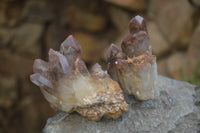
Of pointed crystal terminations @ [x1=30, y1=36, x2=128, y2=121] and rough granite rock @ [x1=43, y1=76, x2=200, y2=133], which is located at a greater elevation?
pointed crystal terminations @ [x1=30, y1=36, x2=128, y2=121]

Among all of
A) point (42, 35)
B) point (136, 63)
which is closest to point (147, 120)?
point (136, 63)

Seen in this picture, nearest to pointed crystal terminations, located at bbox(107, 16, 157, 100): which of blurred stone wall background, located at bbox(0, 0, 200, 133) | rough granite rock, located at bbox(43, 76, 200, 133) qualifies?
rough granite rock, located at bbox(43, 76, 200, 133)

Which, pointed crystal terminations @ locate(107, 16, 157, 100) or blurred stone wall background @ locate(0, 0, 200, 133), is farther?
blurred stone wall background @ locate(0, 0, 200, 133)

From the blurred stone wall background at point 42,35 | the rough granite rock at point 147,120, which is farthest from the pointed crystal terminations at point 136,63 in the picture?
the blurred stone wall background at point 42,35

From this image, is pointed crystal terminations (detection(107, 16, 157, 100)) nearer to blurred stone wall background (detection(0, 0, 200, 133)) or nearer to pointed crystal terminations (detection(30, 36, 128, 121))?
pointed crystal terminations (detection(30, 36, 128, 121))

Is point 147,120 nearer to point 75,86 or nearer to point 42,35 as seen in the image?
point 75,86

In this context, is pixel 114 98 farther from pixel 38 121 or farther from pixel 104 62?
pixel 38 121
